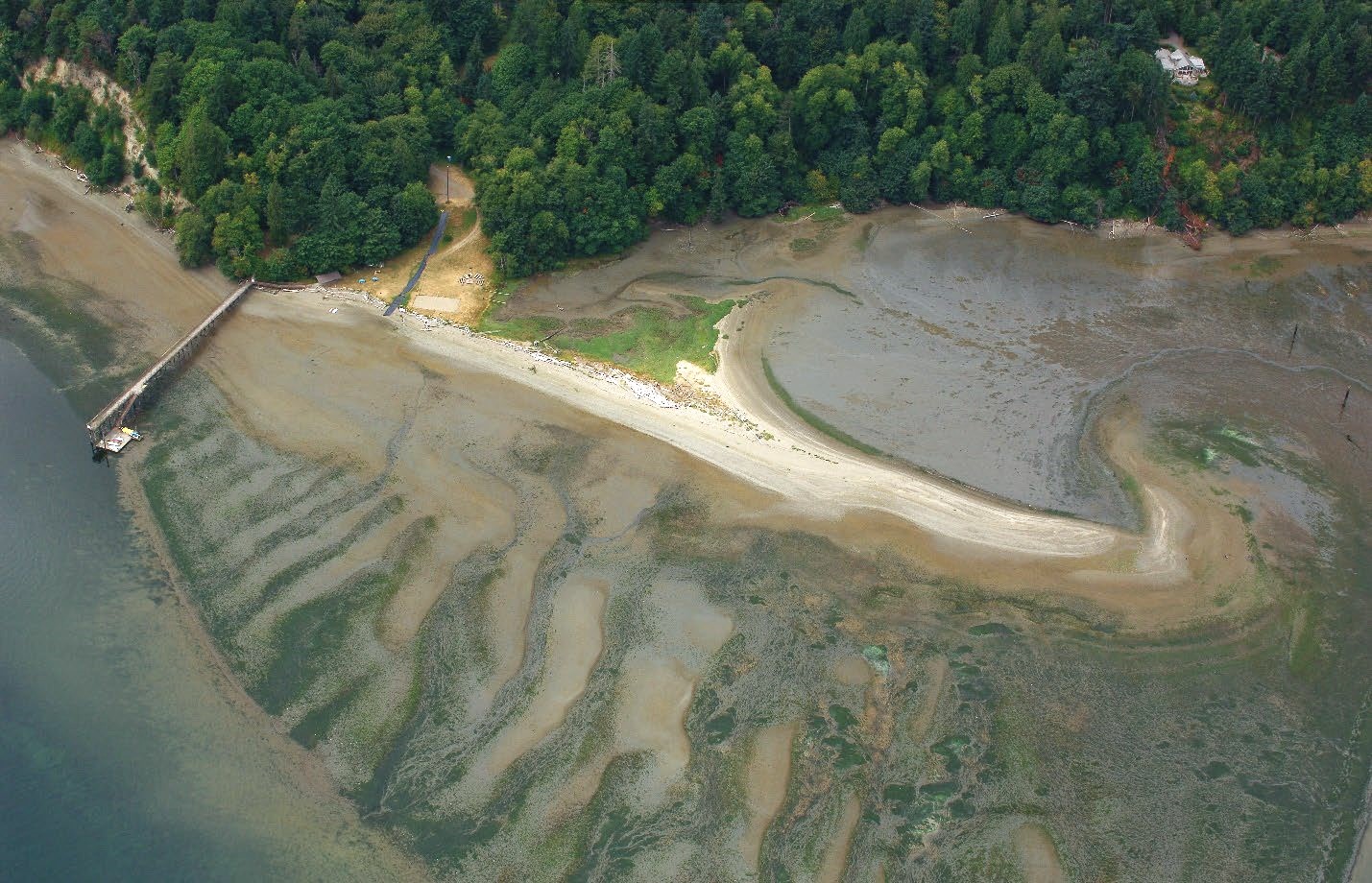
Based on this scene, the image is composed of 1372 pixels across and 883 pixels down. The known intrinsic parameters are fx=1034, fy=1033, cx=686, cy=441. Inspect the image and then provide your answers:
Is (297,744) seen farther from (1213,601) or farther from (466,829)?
(1213,601)

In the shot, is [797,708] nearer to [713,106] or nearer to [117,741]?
[117,741]

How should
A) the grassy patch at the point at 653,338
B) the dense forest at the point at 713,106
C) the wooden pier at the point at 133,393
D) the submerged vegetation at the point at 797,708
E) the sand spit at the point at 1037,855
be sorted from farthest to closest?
1. the dense forest at the point at 713,106
2. the grassy patch at the point at 653,338
3. the wooden pier at the point at 133,393
4. the submerged vegetation at the point at 797,708
5. the sand spit at the point at 1037,855

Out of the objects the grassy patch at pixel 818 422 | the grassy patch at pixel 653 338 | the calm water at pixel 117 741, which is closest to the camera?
the calm water at pixel 117 741

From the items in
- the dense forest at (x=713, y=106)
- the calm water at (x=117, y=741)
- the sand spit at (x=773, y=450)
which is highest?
the dense forest at (x=713, y=106)

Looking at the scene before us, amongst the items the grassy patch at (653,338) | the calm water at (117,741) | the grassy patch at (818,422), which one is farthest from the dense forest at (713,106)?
the calm water at (117,741)

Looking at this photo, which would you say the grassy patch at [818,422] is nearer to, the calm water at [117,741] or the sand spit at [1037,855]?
the sand spit at [1037,855]

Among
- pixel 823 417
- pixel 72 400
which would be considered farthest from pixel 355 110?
pixel 823 417
